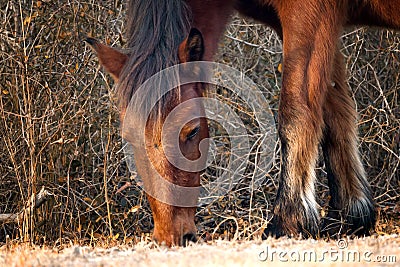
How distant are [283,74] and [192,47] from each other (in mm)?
627

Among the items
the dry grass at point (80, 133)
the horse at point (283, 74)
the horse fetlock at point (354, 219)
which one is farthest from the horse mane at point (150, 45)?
the horse fetlock at point (354, 219)

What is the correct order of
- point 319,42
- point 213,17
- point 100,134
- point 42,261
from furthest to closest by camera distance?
point 100,134 → point 213,17 → point 319,42 → point 42,261

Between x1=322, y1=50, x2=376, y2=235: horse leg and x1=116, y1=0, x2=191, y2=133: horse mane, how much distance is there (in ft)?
4.25

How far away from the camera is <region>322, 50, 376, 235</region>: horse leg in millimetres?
4500

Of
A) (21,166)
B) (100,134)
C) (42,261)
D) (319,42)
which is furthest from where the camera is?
(100,134)

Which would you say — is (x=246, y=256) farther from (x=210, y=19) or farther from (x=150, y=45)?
(x=210, y=19)

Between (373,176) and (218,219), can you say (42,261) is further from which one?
(373,176)

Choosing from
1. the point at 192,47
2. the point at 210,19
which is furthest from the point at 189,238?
the point at 210,19

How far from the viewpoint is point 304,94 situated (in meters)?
3.90

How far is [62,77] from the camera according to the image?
212 inches

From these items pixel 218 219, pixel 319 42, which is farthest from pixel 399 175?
pixel 319 42

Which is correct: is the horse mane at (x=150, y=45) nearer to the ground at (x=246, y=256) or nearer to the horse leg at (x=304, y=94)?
the horse leg at (x=304, y=94)

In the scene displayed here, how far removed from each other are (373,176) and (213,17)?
2.44 meters

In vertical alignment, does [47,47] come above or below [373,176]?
above
